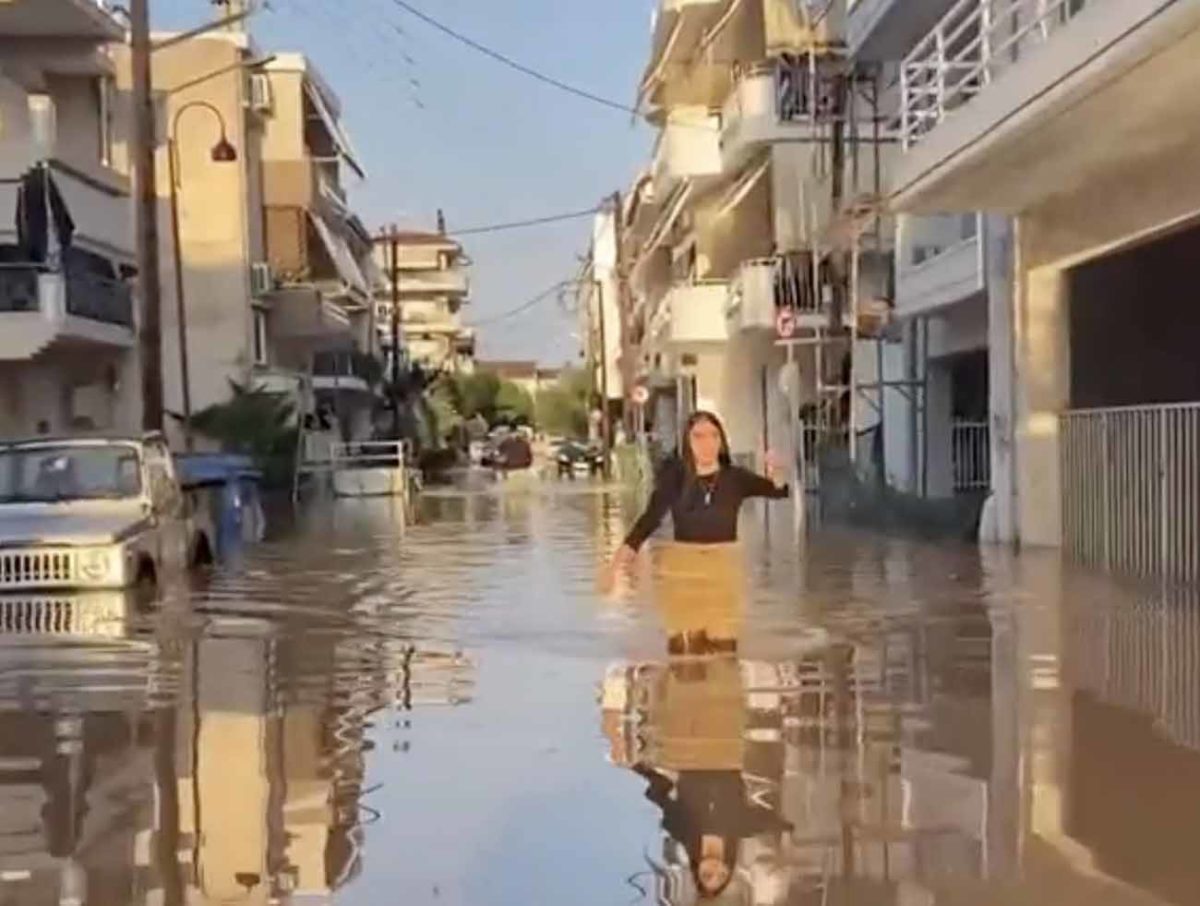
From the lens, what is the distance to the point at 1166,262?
78.2 ft

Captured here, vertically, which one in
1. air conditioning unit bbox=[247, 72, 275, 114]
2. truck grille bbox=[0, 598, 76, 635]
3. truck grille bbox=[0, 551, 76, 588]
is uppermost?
air conditioning unit bbox=[247, 72, 275, 114]

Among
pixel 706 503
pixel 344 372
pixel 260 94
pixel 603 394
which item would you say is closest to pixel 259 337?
pixel 260 94

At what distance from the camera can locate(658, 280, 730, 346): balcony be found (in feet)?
152

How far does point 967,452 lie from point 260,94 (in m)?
28.5

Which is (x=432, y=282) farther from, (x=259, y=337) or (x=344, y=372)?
(x=259, y=337)

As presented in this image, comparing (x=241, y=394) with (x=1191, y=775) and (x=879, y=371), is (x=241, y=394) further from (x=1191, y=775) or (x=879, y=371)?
(x=1191, y=775)

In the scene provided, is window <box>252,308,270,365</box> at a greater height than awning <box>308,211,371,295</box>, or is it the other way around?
awning <box>308,211,371,295</box>

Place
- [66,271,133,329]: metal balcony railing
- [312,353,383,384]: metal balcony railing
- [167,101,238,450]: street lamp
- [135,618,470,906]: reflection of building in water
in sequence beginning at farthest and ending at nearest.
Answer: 1. [312,353,383,384]: metal balcony railing
2. [167,101,238,450]: street lamp
3. [66,271,133,329]: metal balcony railing
4. [135,618,470,906]: reflection of building in water

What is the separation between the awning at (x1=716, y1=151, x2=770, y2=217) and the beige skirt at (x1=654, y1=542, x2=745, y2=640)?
31.0 m

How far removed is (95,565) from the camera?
18.8 meters

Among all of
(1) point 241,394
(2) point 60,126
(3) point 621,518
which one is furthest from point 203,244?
(3) point 621,518

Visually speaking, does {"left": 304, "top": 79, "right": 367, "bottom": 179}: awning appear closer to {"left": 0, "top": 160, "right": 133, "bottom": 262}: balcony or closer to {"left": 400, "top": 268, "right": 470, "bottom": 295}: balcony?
{"left": 0, "top": 160, "right": 133, "bottom": 262}: balcony

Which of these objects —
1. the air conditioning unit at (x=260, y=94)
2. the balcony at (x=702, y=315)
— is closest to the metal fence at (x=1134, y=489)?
the balcony at (x=702, y=315)

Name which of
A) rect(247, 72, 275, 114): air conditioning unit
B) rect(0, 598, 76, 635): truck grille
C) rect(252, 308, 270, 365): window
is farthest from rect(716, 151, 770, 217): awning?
rect(0, 598, 76, 635): truck grille
